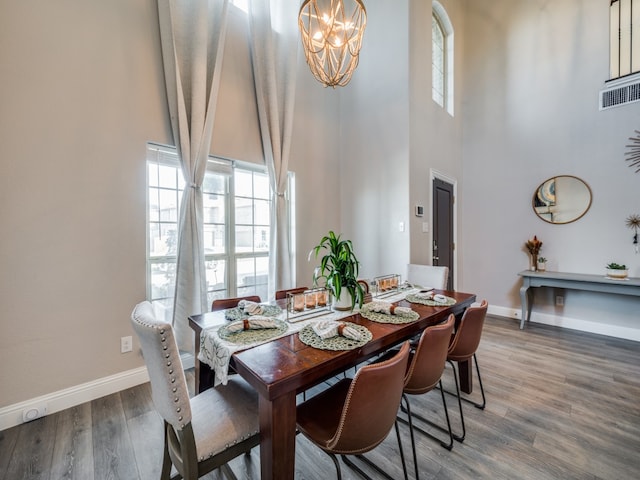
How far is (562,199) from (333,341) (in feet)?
13.2

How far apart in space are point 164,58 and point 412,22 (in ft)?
9.21

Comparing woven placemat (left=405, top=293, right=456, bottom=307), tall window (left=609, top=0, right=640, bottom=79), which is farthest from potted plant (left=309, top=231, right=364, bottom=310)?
tall window (left=609, top=0, right=640, bottom=79)

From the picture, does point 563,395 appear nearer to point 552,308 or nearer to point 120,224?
point 552,308

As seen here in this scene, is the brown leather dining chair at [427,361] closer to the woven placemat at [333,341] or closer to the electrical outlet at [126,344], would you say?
the woven placemat at [333,341]

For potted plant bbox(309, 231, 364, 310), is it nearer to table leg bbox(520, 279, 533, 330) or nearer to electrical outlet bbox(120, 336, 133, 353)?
electrical outlet bbox(120, 336, 133, 353)

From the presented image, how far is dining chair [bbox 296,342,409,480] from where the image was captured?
1.00 m

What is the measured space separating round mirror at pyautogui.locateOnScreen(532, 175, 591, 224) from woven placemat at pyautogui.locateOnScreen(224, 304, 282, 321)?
3955 millimetres

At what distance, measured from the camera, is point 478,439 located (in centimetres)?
168

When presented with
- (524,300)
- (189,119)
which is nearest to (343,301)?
(189,119)

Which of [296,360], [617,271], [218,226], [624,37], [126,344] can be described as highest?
[624,37]

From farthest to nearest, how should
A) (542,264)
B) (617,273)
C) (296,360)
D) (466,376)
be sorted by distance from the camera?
(542,264) < (617,273) < (466,376) < (296,360)

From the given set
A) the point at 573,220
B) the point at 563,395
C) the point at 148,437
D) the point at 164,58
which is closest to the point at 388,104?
the point at 164,58

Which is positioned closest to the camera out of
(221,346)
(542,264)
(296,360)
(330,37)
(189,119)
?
Answer: (296,360)

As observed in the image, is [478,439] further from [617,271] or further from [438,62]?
[438,62]
